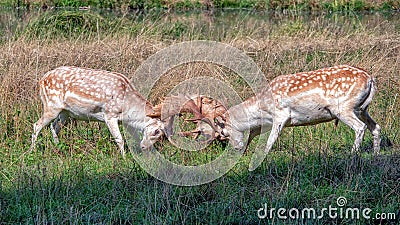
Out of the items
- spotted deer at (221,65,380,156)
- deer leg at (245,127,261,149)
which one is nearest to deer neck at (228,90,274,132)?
spotted deer at (221,65,380,156)

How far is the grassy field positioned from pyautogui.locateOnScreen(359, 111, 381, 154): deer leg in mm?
106

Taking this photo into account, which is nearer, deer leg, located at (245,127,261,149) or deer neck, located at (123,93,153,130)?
deer neck, located at (123,93,153,130)

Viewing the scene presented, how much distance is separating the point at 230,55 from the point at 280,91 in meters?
3.43

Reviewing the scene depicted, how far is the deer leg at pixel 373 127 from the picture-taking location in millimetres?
7508

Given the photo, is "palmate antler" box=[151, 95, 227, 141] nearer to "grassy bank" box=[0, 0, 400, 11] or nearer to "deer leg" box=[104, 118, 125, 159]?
"deer leg" box=[104, 118, 125, 159]

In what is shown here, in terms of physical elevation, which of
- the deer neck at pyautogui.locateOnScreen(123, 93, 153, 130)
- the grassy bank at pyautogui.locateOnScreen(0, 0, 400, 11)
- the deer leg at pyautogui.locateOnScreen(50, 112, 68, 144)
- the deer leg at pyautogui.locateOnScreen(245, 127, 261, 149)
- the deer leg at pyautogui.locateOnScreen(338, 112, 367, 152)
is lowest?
the grassy bank at pyautogui.locateOnScreen(0, 0, 400, 11)

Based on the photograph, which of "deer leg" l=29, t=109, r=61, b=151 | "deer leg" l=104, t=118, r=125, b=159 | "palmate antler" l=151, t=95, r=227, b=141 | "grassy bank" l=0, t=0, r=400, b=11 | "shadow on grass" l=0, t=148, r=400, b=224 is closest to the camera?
"shadow on grass" l=0, t=148, r=400, b=224

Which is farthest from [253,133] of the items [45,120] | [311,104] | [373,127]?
[45,120]

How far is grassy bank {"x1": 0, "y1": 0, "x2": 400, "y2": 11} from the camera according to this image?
25.1 meters

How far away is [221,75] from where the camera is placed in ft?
32.7

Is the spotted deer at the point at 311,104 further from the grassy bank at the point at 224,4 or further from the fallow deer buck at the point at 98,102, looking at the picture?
the grassy bank at the point at 224,4

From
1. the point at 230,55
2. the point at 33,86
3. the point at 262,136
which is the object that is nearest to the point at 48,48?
the point at 33,86

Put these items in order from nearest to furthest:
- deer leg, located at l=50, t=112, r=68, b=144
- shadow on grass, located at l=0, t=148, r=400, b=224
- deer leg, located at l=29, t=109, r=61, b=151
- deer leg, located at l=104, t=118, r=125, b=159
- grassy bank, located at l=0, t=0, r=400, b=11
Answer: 1. shadow on grass, located at l=0, t=148, r=400, b=224
2. deer leg, located at l=104, t=118, r=125, b=159
3. deer leg, located at l=29, t=109, r=61, b=151
4. deer leg, located at l=50, t=112, r=68, b=144
5. grassy bank, located at l=0, t=0, r=400, b=11

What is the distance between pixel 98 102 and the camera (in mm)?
7652
